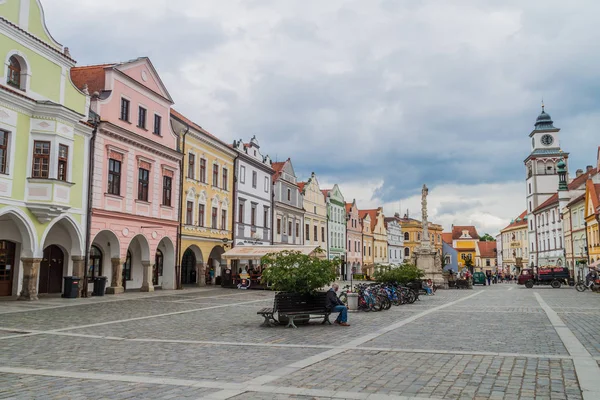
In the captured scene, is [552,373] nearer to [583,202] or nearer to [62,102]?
[62,102]

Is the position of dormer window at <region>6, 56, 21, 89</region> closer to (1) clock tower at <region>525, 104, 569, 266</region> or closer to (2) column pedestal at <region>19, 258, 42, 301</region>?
(2) column pedestal at <region>19, 258, 42, 301</region>

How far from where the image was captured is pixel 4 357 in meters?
9.70

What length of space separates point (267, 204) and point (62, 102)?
83.7ft

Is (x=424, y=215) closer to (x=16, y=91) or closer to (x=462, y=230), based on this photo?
(x=16, y=91)

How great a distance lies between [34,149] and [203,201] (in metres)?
15.2

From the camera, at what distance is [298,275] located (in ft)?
50.1

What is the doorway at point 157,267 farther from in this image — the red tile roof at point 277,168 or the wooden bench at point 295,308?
the wooden bench at point 295,308

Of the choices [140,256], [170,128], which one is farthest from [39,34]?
[140,256]

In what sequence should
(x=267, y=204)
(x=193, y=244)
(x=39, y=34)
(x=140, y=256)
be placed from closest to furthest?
(x=39, y=34) → (x=140, y=256) → (x=193, y=244) → (x=267, y=204)

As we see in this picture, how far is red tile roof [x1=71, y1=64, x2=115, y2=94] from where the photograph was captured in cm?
2823

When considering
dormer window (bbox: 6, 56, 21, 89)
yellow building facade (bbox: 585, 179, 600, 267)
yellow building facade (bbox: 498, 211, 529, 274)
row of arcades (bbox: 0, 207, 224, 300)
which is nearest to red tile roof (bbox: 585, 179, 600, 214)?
yellow building facade (bbox: 585, 179, 600, 267)

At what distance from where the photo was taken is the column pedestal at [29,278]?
73.4ft

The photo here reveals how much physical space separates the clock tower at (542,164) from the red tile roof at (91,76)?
71.5 m

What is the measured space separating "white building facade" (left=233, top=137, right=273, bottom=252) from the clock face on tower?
2136 inches
